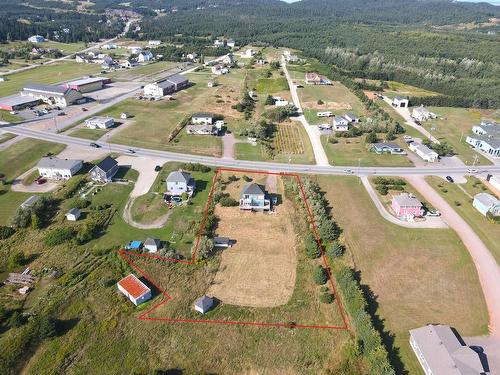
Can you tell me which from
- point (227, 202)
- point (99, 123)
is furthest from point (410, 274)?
point (99, 123)

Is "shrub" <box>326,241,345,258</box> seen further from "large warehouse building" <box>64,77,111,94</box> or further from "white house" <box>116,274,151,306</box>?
"large warehouse building" <box>64,77,111,94</box>

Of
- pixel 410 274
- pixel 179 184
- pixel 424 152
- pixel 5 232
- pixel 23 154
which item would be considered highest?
pixel 424 152

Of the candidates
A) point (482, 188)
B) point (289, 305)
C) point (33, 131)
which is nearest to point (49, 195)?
point (33, 131)

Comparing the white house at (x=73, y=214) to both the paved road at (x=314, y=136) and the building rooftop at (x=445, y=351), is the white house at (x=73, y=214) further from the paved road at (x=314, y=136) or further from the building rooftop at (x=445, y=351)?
the building rooftop at (x=445, y=351)

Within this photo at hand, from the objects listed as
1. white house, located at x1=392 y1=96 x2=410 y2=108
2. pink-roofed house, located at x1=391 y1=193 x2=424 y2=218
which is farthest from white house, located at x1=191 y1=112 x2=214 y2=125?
white house, located at x1=392 y1=96 x2=410 y2=108

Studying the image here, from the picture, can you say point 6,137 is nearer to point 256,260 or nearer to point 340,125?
point 256,260

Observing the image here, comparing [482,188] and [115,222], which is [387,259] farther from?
[115,222]
